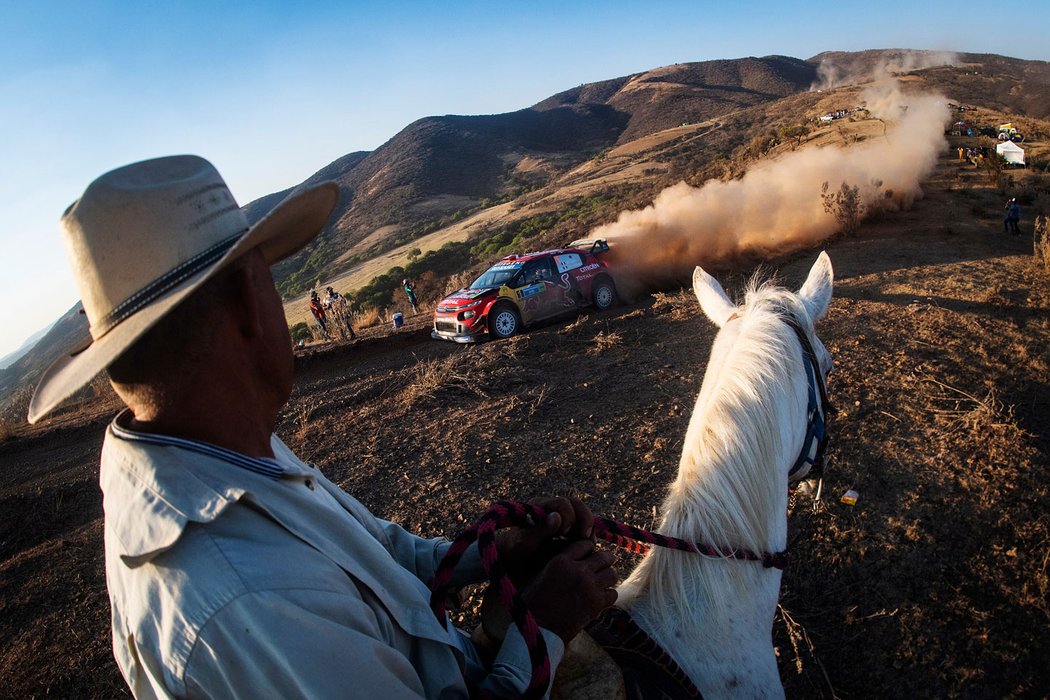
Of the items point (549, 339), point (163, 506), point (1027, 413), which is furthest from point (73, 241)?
point (549, 339)

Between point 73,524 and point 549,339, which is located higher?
point 549,339

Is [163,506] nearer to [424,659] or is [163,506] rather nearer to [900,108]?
[424,659]

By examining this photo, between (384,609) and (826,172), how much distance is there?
17932 millimetres

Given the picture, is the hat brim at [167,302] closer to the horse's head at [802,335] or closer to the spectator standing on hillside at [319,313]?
the horse's head at [802,335]

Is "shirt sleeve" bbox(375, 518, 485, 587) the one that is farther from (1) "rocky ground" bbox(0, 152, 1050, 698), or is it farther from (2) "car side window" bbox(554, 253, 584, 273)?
(2) "car side window" bbox(554, 253, 584, 273)

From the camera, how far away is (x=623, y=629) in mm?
1695

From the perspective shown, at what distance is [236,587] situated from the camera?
94 cm

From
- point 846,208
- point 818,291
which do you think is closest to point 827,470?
point 818,291

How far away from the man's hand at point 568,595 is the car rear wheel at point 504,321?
9.69 metres

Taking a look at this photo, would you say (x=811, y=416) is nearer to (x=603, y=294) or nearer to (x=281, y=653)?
(x=281, y=653)

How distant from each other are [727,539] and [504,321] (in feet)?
31.6

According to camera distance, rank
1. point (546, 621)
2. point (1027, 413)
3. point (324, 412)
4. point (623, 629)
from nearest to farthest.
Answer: point (546, 621)
point (623, 629)
point (1027, 413)
point (324, 412)

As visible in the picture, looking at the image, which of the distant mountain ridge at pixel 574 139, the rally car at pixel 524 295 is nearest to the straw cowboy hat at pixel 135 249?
the rally car at pixel 524 295

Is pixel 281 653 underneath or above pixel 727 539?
above
